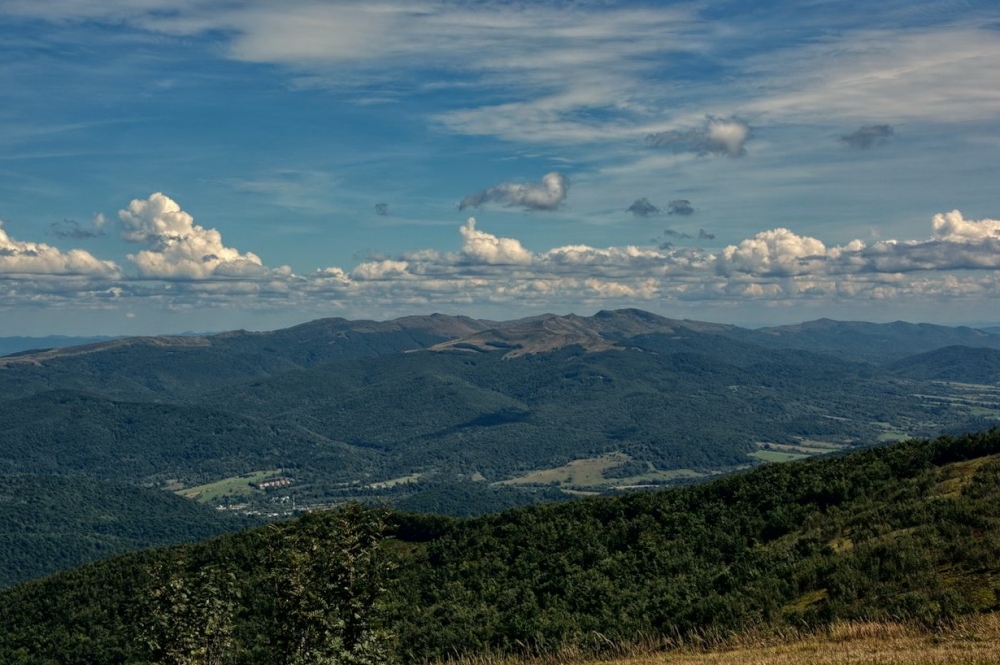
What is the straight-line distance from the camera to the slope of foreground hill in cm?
4500

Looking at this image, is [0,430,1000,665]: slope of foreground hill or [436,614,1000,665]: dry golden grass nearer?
[436,614,1000,665]: dry golden grass

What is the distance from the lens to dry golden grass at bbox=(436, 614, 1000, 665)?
3312 cm

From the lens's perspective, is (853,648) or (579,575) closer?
(853,648)

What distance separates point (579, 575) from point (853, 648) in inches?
1569

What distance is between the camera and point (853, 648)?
37531 millimetres

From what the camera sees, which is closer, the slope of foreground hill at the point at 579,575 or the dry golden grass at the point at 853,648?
the dry golden grass at the point at 853,648

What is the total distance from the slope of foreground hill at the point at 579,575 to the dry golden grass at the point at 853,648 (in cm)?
210

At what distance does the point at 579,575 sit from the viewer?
248ft

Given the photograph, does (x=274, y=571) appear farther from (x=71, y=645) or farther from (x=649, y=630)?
(x=71, y=645)

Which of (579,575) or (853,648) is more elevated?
(853,648)

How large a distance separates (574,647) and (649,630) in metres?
5.25

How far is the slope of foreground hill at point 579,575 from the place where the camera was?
148ft

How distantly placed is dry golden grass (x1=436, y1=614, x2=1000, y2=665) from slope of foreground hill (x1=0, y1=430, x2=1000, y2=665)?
2.10m

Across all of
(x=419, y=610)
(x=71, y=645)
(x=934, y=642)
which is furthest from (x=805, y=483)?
(x=71, y=645)
